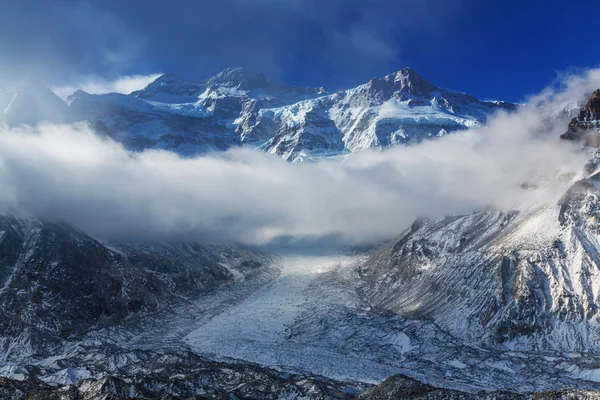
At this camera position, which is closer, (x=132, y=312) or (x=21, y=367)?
(x=21, y=367)

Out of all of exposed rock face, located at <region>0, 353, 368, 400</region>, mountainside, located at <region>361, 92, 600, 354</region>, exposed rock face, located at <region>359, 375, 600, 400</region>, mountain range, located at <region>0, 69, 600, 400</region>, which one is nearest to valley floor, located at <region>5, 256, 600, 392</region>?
mountain range, located at <region>0, 69, 600, 400</region>

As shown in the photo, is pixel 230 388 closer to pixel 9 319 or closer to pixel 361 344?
pixel 361 344

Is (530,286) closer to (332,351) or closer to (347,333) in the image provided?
(347,333)

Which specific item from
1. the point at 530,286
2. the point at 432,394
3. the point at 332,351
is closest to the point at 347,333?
the point at 332,351

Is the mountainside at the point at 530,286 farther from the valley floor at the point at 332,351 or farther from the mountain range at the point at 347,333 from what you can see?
the valley floor at the point at 332,351

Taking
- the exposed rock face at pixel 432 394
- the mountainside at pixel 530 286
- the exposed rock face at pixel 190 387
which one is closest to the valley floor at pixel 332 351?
the mountainside at pixel 530 286

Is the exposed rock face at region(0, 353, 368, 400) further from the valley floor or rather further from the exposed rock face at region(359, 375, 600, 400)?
Result: the valley floor

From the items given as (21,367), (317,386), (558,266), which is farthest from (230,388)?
(558,266)

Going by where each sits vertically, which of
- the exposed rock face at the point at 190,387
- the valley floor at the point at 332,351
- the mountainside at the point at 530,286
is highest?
the mountainside at the point at 530,286
